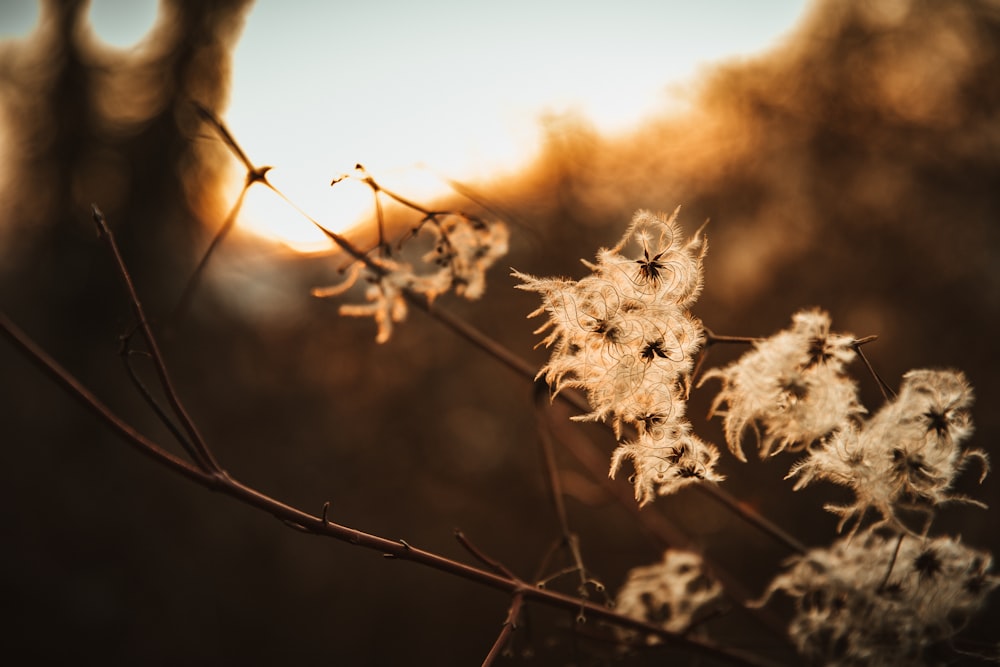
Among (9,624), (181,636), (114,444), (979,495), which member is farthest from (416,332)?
(979,495)

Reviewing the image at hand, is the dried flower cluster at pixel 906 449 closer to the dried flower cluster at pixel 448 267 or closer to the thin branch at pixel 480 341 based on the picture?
the thin branch at pixel 480 341

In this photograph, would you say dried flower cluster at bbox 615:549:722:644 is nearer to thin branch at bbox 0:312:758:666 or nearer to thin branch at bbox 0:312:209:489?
thin branch at bbox 0:312:758:666

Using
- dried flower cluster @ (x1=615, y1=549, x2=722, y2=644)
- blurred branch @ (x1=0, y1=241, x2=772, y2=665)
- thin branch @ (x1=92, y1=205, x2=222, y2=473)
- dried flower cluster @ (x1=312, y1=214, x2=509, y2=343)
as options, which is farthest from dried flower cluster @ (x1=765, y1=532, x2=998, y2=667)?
thin branch @ (x1=92, y1=205, x2=222, y2=473)

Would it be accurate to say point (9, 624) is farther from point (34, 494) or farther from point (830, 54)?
point (830, 54)

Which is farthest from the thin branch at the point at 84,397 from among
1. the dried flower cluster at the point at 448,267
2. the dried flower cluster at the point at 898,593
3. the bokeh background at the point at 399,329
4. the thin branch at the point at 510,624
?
the bokeh background at the point at 399,329

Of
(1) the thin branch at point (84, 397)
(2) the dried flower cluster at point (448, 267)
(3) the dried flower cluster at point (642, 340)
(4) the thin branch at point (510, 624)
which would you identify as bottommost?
(1) the thin branch at point (84, 397)

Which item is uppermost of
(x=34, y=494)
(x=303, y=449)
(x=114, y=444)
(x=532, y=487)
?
(x=532, y=487)
